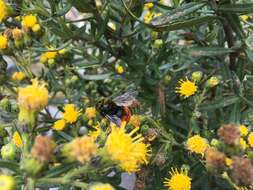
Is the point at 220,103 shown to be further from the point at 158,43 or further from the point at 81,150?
the point at 81,150

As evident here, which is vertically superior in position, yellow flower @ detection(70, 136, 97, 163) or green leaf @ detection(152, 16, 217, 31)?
green leaf @ detection(152, 16, 217, 31)

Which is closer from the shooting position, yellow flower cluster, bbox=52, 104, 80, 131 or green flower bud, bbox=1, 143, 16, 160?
green flower bud, bbox=1, 143, 16, 160

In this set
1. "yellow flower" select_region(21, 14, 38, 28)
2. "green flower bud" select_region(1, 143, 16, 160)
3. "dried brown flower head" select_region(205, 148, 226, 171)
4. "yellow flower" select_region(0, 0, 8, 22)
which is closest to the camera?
"dried brown flower head" select_region(205, 148, 226, 171)

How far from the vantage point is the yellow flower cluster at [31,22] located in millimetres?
2305

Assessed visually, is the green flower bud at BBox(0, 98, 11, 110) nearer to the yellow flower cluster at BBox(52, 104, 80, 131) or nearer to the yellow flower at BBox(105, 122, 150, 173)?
the yellow flower cluster at BBox(52, 104, 80, 131)

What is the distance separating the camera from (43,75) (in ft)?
8.72

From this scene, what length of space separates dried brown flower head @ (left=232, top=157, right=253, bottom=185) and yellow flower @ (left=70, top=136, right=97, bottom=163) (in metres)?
0.42

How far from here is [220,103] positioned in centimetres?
220

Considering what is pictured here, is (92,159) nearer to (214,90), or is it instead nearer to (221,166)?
(221,166)

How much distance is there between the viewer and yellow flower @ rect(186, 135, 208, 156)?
2001mm

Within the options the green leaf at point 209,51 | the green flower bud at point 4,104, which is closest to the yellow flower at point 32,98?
the green flower bud at point 4,104

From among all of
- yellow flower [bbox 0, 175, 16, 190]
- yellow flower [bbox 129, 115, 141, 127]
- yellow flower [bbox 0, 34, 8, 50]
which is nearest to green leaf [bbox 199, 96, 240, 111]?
yellow flower [bbox 129, 115, 141, 127]

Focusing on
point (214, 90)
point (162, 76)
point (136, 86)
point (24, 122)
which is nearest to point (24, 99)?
point (24, 122)

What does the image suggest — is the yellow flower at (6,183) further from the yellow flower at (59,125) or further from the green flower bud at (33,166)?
the yellow flower at (59,125)
